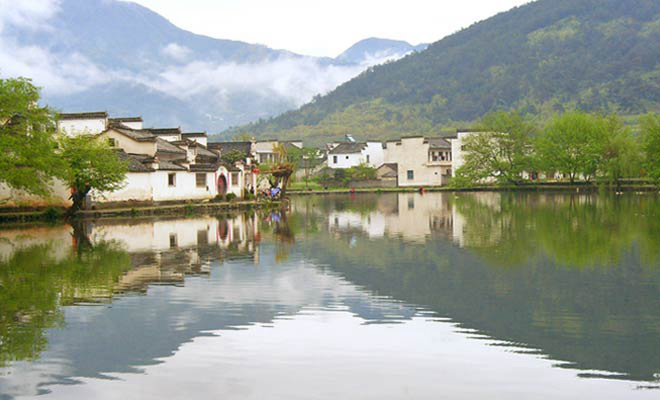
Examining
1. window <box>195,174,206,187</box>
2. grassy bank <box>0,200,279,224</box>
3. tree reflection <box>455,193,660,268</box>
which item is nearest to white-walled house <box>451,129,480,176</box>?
grassy bank <box>0,200,279,224</box>

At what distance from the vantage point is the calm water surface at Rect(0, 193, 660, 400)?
9094 mm

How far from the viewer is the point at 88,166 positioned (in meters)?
37.8

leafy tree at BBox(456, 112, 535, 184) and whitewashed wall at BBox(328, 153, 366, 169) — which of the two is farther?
whitewashed wall at BBox(328, 153, 366, 169)

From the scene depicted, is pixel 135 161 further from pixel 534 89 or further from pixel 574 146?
pixel 534 89

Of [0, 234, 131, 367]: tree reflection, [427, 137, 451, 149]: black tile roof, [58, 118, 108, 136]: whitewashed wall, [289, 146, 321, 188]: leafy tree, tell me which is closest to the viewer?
[0, 234, 131, 367]: tree reflection

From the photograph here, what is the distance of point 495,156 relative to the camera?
76875mm

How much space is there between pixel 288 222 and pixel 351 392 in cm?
2782

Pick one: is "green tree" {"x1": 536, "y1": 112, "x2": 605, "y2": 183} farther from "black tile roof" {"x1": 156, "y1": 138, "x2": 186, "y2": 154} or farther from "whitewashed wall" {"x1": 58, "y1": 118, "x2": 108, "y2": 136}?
"whitewashed wall" {"x1": 58, "y1": 118, "x2": 108, "y2": 136}

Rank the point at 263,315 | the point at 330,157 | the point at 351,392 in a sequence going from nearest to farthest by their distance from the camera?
the point at 351,392, the point at 263,315, the point at 330,157

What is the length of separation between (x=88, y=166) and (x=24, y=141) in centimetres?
360

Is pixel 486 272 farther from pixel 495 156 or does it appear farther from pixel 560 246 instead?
pixel 495 156

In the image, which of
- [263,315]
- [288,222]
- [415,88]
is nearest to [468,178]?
[288,222]

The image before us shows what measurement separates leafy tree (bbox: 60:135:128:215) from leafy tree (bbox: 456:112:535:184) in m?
45.3

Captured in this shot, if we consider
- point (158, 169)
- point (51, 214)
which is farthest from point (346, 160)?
point (51, 214)
